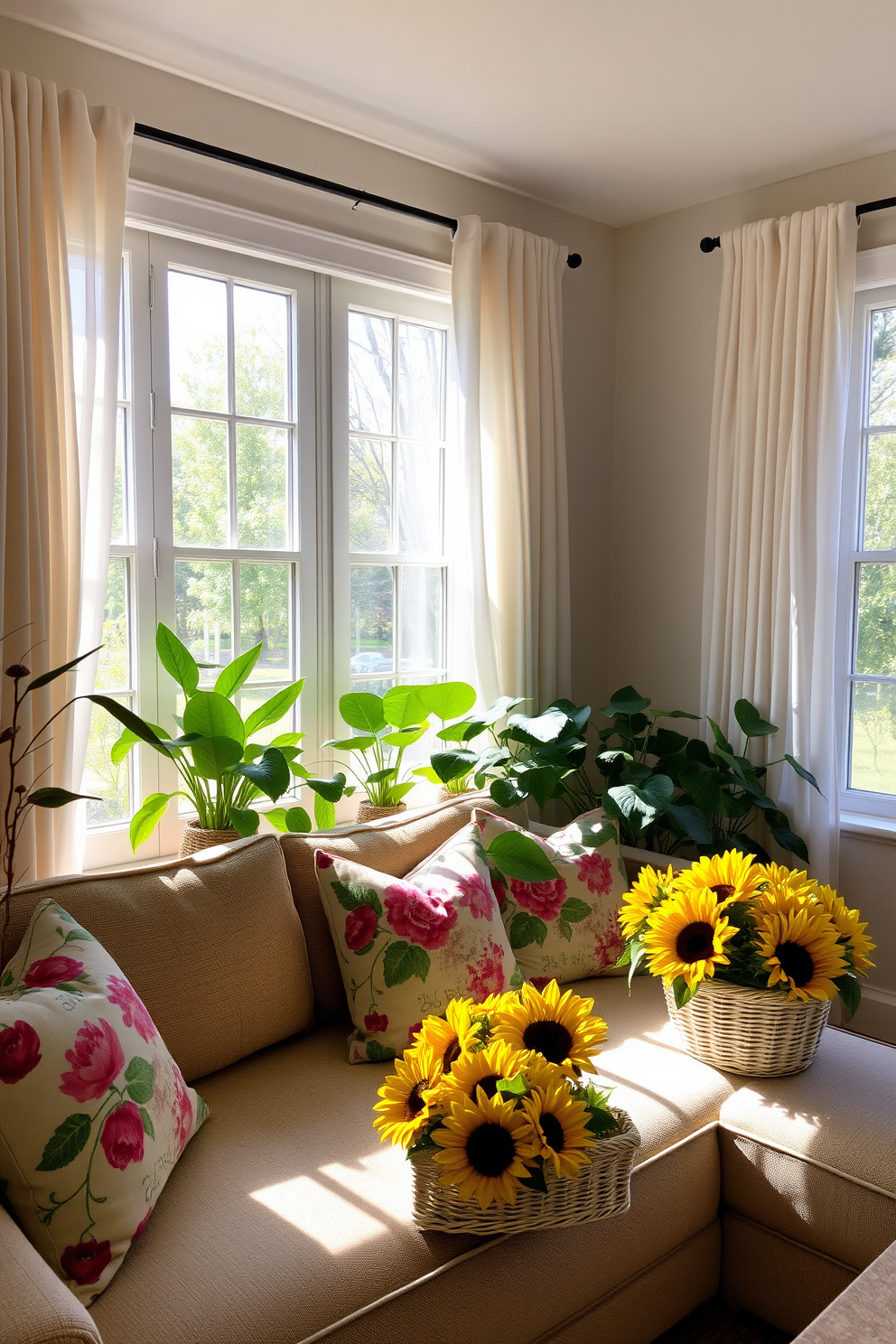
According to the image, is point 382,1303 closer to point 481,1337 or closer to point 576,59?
point 481,1337

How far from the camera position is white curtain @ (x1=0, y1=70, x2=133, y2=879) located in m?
2.19

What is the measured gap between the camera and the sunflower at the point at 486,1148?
1.34 metres

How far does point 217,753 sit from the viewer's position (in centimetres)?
240

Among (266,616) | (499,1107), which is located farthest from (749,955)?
(266,616)

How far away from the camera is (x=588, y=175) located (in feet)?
10.7

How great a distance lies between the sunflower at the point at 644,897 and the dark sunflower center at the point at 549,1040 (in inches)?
20.6

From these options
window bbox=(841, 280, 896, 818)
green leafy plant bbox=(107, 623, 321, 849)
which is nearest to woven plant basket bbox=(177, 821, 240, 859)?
green leafy plant bbox=(107, 623, 321, 849)

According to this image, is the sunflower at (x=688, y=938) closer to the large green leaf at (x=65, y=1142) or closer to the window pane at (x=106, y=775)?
the large green leaf at (x=65, y=1142)

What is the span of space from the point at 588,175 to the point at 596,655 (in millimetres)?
1666

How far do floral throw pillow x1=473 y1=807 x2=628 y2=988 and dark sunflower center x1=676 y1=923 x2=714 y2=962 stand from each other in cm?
50

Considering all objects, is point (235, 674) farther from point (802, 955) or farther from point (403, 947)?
point (802, 955)

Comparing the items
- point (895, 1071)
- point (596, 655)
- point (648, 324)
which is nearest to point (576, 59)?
point (648, 324)

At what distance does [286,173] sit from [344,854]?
183cm

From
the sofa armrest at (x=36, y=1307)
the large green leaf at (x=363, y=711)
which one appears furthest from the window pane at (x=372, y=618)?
the sofa armrest at (x=36, y=1307)
